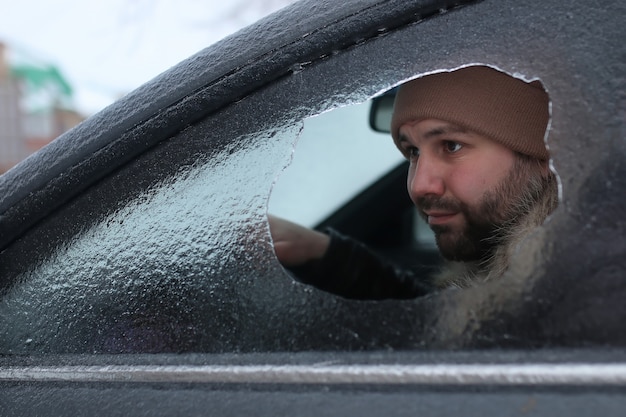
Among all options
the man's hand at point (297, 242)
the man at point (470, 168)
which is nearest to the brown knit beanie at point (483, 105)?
the man at point (470, 168)

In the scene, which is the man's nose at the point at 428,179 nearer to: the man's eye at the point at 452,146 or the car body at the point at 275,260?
the man's eye at the point at 452,146

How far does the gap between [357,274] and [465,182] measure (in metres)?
0.57

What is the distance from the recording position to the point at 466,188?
166cm

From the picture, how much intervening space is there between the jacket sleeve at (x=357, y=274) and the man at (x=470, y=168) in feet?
0.03

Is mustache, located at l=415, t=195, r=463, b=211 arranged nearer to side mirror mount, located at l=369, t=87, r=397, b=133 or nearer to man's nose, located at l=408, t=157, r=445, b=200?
man's nose, located at l=408, t=157, r=445, b=200

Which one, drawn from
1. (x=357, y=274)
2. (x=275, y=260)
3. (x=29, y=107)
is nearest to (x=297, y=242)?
(x=357, y=274)

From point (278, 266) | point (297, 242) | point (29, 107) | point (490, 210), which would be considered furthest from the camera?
point (29, 107)

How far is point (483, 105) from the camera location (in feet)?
4.84

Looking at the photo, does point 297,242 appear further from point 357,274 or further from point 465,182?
point 465,182

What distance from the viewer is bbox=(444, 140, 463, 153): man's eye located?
1654 millimetres

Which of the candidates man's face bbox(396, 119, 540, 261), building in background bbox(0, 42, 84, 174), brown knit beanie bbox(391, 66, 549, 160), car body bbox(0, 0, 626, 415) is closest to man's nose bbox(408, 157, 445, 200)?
man's face bbox(396, 119, 540, 261)

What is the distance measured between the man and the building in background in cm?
1043

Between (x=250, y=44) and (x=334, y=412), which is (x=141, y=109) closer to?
(x=250, y=44)

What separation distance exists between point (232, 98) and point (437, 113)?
592 millimetres
